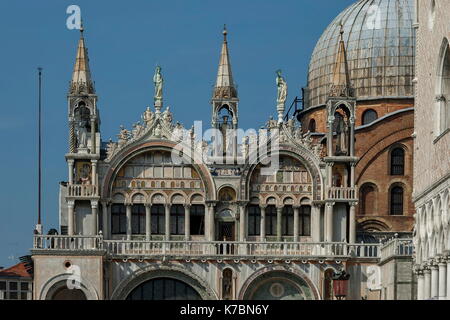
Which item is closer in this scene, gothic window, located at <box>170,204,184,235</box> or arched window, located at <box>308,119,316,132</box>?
gothic window, located at <box>170,204,184,235</box>

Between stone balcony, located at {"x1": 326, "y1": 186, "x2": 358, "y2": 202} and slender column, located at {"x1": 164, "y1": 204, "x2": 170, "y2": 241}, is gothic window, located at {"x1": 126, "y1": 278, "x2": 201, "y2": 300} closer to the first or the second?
slender column, located at {"x1": 164, "y1": 204, "x2": 170, "y2": 241}

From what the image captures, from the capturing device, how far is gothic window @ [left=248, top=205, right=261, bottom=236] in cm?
6294

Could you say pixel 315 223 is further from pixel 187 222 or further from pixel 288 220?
pixel 187 222

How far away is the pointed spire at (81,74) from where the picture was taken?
61.8 m

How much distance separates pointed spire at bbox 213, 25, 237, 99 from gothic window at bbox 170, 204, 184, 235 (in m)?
4.63

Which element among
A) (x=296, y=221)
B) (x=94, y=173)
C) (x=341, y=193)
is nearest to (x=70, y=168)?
(x=94, y=173)

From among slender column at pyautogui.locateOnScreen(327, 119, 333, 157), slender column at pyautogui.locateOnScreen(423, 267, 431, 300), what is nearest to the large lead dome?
slender column at pyautogui.locateOnScreen(327, 119, 333, 157)

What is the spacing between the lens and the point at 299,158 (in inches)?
2474

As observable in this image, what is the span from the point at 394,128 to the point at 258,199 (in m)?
10.8

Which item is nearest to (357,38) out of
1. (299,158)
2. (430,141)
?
(299,158)

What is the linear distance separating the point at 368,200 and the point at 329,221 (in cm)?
956

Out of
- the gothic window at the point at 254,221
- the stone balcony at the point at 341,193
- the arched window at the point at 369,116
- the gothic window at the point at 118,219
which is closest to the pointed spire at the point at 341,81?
the stone balcony at the point at 341,193

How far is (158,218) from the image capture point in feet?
206
